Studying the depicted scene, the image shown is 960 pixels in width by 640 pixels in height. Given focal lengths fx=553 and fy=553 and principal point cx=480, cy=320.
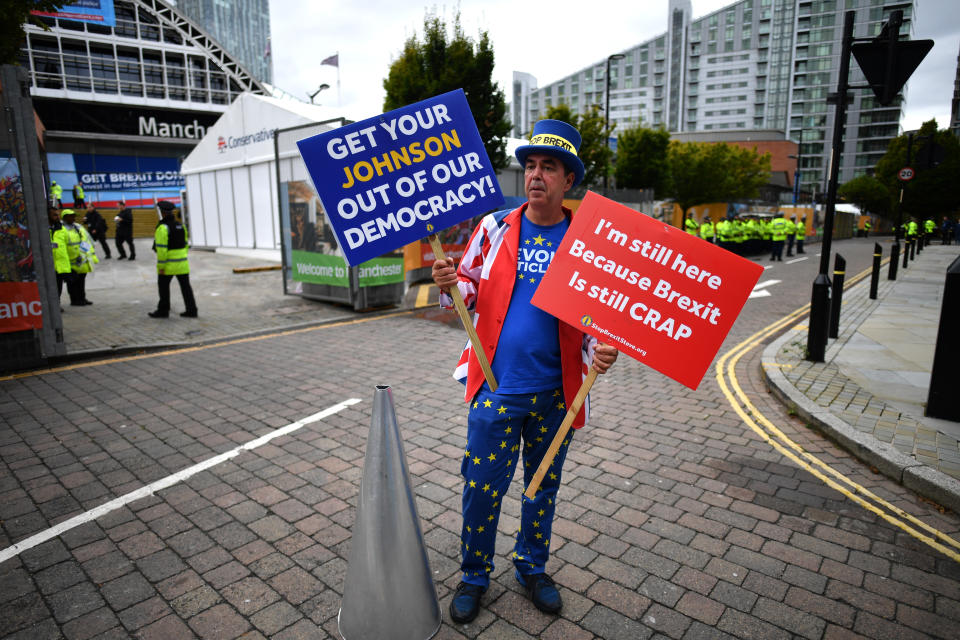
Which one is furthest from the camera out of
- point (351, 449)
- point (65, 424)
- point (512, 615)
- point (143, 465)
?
point (65, 424)

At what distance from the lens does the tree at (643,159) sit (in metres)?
33.0

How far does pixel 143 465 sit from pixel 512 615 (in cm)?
310

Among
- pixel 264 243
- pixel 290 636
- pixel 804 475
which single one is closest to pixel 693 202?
pixel 264 243

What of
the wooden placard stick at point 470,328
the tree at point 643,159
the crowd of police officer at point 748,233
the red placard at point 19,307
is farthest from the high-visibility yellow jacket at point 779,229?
the red placard at point 19,307

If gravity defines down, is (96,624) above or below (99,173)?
below

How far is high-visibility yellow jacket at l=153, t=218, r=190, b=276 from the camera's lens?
29.6ft

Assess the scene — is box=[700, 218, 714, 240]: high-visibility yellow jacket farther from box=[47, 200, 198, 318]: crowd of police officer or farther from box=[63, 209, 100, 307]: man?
box=[63, 209, 100, 307]: man

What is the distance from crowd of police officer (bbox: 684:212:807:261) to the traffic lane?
1752 cm

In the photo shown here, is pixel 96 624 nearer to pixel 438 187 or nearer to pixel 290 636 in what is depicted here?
pixel 290 636

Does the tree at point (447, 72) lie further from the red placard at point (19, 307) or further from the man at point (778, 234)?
the man at point (778, 234)

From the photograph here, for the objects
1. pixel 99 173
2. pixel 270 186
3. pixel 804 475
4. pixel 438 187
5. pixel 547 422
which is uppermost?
pixel 99 173

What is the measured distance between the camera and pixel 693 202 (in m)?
39.5

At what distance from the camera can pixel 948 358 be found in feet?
15.9

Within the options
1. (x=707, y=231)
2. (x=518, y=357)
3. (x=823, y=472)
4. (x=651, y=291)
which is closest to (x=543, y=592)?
(x=518, y=357)
